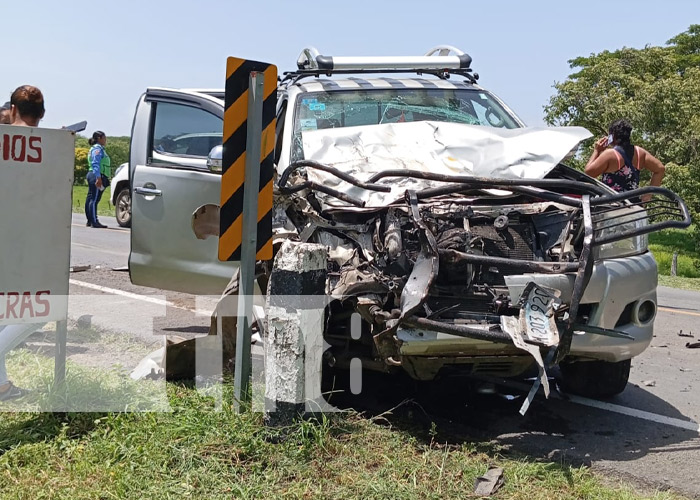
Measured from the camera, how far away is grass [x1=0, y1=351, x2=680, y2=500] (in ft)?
11.5

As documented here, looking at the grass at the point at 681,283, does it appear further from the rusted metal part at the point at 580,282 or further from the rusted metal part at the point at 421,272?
the rusted metal part at the point at 421,272

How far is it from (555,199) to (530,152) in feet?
2.70

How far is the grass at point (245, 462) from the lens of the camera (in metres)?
3.50

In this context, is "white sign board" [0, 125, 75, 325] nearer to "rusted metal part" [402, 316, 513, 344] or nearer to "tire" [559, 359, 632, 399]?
"rusted metal part" [402, 316, 513, 344]

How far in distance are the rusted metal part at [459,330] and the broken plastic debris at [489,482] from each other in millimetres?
644

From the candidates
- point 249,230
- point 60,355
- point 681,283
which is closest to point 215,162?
point 249,230

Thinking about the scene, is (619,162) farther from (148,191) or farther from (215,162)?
(148,191)

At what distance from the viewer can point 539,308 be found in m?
4.04

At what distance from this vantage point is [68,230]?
4.53m

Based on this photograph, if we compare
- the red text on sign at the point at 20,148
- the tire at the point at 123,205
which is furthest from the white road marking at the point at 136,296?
the tire at the point at 123,205

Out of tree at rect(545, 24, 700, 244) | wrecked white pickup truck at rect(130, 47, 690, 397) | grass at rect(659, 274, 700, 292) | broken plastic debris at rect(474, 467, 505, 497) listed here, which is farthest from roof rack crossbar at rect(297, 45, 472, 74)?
tree at rect(545, 24, 700, 244)

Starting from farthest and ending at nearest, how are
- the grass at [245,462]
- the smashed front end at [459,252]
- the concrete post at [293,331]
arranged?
the smashed front end at [459,252], the concrete post at [293,331], the grass at [245,462]

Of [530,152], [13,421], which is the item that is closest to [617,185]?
[530,152]

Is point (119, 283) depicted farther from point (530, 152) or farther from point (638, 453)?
point (638, 453)
